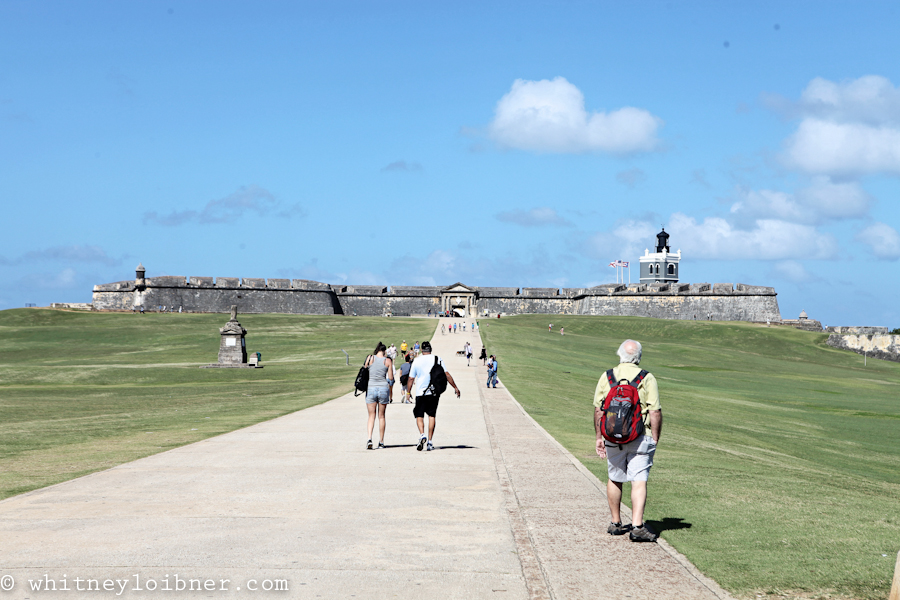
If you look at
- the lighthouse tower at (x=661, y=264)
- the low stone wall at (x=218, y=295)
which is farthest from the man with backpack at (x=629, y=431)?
the lighthouse tower at (x=661, y=264)

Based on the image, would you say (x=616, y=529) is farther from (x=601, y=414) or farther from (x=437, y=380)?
(x=437, y=380)

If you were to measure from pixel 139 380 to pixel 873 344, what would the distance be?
185 ft

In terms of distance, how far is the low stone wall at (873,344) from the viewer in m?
60.5

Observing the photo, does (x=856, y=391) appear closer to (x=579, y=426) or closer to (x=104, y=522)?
(x=579, y=426)

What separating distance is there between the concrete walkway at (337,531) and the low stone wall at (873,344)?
194 feet

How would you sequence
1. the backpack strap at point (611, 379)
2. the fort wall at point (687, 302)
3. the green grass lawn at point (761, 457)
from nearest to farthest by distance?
1. the green grass lawn at point (761, 457)
2. the backpack strap at point (611, 379)
3. the fort wall at point (687, 302)

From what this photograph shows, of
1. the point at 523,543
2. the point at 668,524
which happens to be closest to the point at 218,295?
the point at 668,524

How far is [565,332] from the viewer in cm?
6744

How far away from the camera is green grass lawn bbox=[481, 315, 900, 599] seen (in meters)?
6.41

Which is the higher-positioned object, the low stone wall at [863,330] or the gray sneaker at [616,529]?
the low stone wall at [863,330]

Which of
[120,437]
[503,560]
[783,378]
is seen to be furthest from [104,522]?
[783,378]

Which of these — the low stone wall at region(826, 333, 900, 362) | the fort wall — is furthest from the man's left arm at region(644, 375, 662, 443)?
the fort wall

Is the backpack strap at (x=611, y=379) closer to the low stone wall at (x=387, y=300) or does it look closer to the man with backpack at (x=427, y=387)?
the man with backpack at (x=427, y=387)

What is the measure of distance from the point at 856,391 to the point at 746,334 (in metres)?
29.9
